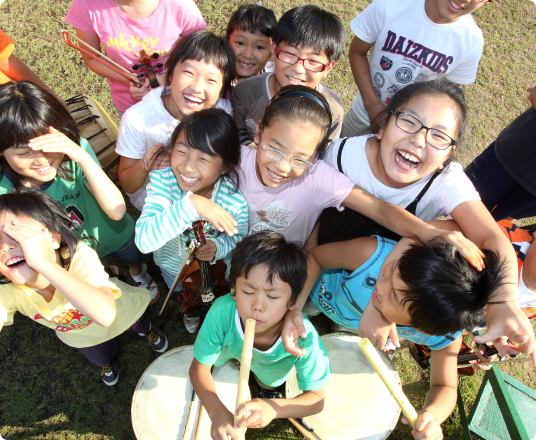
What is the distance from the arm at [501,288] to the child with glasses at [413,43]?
3.54 feet

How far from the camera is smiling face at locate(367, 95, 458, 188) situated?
69.7 inches

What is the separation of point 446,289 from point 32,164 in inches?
82.6

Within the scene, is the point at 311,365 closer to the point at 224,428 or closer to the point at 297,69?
the point at 224,428

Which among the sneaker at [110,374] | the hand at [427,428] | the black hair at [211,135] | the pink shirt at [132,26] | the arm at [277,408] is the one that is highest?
the pink shirt at [132,26]

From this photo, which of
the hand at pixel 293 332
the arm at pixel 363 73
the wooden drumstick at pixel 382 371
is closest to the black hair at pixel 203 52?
the arm at pixel 363 73

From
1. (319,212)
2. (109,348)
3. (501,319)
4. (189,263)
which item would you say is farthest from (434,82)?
(109,348)

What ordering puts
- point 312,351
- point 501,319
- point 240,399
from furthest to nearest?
point 312,351 < point 501,319 < point 240,399

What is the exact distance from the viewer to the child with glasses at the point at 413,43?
7.31 ft

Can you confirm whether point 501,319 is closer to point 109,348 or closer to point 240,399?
point 240,399

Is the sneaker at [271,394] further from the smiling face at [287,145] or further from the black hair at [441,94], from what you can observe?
the black hair at [441,94]

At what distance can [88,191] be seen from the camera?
7.17ft

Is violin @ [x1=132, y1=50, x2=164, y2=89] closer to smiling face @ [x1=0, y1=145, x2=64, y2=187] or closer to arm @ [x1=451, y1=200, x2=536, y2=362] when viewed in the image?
smiling face @ [x1=0, y1=145, x2=64, y2=187]

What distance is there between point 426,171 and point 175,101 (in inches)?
59.8

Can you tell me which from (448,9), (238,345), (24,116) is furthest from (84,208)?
(448,9)
